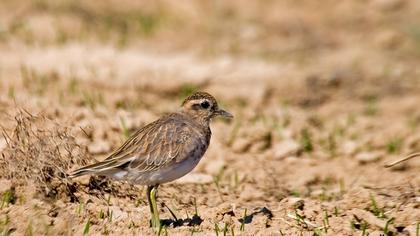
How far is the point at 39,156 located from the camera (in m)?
7.50

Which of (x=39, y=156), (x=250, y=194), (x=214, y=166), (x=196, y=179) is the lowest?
(x=39, y=156)

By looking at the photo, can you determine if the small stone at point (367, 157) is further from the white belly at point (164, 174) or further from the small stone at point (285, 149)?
the white belly at point (164, 174)

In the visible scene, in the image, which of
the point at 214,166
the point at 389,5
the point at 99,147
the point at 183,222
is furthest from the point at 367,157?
the point at 389,5

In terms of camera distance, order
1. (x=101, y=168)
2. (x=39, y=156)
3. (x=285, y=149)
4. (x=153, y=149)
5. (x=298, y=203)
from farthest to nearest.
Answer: (x=285, y=149), (x=298, y=203), (x=39, y=156), (x=153, y=149), (x=101, y=168)

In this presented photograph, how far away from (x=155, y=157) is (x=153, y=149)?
0.12m

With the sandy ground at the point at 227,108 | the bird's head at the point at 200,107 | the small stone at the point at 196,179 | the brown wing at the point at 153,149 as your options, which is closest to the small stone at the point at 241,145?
the sandy ground at the point at 227,108

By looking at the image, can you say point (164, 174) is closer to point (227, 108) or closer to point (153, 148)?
point (153, 148)

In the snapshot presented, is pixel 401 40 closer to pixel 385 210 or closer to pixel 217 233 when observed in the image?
pixel 385 210

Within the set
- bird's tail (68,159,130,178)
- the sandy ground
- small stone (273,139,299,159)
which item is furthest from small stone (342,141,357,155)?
bird's tail (68,159,130,178)

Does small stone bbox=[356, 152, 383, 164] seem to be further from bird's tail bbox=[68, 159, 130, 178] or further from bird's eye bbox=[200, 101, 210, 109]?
bird's tail bbox=[68, 159, 130, 178]

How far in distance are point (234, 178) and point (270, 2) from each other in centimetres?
885

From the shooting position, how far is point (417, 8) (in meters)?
17.1

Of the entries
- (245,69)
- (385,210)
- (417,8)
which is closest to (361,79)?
(245,69)

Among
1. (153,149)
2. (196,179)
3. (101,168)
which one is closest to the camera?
(101,168)
